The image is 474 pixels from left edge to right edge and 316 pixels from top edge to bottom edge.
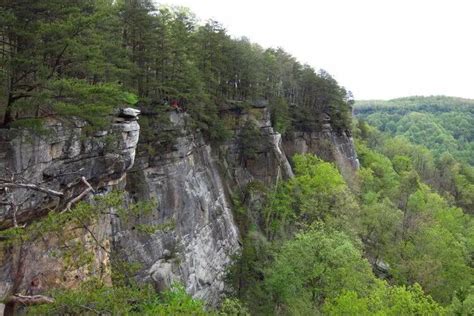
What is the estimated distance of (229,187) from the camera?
35281 mm

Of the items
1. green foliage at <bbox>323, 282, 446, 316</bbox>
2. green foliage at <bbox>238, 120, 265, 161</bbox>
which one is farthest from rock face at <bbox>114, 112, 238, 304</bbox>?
green foliage at <bbox>323, 282, 446, 316</bbox>

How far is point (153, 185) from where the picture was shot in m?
24.6

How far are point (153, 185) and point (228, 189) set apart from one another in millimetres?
11084

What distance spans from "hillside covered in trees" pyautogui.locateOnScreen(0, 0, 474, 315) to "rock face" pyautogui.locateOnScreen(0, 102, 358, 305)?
0.34 m

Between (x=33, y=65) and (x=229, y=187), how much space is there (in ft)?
74.1

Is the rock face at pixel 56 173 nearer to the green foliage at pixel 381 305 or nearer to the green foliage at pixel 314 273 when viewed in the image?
the green foliage at pixel 314 273

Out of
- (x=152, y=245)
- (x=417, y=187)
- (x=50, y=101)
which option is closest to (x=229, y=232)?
(x=152, y=245)

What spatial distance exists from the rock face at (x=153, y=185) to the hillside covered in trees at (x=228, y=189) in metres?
0.34

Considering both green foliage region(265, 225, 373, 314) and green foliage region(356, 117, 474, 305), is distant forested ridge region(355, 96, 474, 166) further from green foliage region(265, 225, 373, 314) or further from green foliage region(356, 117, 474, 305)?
green foliage region(265, 225, 373, 314)

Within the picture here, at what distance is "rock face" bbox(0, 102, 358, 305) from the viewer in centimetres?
1431

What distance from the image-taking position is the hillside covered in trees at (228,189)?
13.4m

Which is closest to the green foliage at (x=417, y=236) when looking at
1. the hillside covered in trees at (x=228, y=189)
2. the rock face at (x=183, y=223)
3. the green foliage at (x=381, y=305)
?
the hillside covered in trees at (x=228, y=189)

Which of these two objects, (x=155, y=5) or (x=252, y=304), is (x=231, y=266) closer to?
(x=252, y=304)

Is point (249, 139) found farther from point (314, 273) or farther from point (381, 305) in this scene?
point (381, 305)
